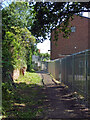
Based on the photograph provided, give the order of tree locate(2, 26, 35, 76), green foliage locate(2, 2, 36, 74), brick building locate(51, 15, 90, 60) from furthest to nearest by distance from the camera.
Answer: brick building locate(51, 15, 90, 60) → green foliage locate(2, 2, 36, 74) → tree locate(2, 26, 35, 76)

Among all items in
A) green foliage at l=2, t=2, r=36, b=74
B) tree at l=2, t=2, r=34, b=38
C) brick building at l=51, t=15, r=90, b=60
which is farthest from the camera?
brick building at l=51, t=15, r=90, b=60

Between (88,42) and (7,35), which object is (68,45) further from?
(7,35)

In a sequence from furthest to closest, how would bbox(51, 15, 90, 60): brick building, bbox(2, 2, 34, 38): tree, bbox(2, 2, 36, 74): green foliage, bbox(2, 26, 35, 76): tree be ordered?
bbox(51, 15, 90, 60): brick building, bbox(2, 2, 34, 38): tree, bbox(2, 2, 36, 74): green foliage, bbox(2, 26, 35, 76): tree

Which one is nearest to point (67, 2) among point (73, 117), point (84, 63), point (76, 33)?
point (84, 63)

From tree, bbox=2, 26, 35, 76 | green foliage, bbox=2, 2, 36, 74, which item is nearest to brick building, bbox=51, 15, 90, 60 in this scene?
tree, bbox=2, 26, 35, 76

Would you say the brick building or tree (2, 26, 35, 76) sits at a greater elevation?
the brick building

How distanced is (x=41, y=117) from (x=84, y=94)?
8.06 feet

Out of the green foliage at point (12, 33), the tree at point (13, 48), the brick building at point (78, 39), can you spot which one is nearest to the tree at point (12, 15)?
the green foliage at point (12, 33)

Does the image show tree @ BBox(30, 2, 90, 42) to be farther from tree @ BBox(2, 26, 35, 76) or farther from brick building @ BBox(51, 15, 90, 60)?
brick building @ BBox(51, 15, 90, 60)

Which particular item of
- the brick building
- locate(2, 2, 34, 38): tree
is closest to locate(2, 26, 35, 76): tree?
locate(2, 2, 34, 38): tree

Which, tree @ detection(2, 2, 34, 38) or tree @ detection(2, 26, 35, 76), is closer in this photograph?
tree @ detection(2, 26, 35, 76)

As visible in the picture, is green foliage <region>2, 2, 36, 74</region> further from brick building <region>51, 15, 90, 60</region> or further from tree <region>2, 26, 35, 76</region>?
brick building <region>51, 15, 90, 60</region>

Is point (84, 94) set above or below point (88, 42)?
below

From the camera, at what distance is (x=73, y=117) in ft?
16.4
